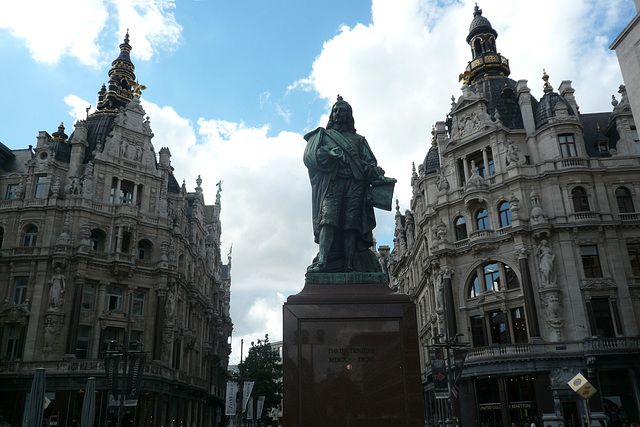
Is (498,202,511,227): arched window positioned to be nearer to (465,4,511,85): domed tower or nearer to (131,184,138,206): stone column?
(465,4,511,85): domed tower

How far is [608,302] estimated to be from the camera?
36031 millimetres

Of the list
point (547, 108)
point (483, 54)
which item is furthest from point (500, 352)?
point (483, 54)

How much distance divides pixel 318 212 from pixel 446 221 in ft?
110

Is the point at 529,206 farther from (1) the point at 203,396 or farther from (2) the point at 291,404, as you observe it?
(1) the point at 203,396

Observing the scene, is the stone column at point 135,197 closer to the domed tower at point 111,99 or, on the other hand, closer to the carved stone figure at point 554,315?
the domed tower at point 111,99

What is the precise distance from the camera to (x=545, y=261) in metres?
37.1

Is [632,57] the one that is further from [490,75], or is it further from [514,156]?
[490,75]

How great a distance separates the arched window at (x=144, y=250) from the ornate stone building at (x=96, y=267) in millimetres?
85

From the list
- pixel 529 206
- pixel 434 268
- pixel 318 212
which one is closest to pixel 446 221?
pixel 434 268

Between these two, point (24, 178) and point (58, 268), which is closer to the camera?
point (58, 268)

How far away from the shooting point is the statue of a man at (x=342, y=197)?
1163cm

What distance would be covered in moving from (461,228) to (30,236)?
3581 centimetres

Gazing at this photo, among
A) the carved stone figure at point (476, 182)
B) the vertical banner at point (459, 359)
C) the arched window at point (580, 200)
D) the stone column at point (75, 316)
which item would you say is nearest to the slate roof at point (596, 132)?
the arched window at point (580, 200)

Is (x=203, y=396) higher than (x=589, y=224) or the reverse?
the reverse
